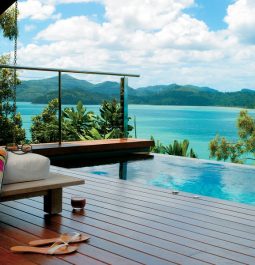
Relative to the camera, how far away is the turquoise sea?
32.2 ft

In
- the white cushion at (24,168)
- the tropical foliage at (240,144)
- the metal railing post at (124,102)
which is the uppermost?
the metal railing post at (124,102)

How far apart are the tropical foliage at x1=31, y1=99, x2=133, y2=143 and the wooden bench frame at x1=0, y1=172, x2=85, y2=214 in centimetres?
340

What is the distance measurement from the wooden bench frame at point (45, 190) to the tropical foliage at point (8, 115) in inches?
95.7

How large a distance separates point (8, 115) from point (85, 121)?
48.4 inches

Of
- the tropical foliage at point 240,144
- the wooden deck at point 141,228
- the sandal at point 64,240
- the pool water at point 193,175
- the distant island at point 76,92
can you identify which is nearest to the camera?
the wooden deck at point 141,228

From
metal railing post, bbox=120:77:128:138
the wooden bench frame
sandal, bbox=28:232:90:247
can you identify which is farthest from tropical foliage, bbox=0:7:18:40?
sandal, bbox=28:232:90:247

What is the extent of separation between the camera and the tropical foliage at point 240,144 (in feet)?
45.9

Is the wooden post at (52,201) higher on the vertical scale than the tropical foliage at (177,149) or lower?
higher

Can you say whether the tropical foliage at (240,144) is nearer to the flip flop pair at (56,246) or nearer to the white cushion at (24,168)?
the white cushion at (24,168)

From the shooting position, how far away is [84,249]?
8.77 ft

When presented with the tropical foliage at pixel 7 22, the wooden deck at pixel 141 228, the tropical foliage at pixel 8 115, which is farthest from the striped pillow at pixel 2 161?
the tropical foliage at pixel 7 22

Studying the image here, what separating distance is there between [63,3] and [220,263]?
22.5 m

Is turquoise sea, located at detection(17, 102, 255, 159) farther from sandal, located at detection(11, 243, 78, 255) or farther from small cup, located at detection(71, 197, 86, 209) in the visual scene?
sandal, located at detection(11, 243, 78, 255)

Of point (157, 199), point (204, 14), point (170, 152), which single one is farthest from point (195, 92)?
point (204, 14)
